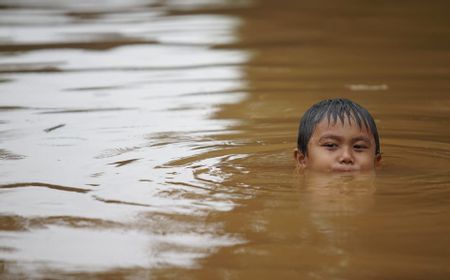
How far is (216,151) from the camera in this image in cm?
628

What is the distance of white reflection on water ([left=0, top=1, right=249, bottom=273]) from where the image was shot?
4.29 m

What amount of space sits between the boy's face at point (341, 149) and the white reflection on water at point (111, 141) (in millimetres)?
662

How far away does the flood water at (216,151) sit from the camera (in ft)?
13.4

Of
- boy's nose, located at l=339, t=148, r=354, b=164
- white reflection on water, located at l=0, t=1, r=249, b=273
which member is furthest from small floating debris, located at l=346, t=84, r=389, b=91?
boy's nose, located at l=339, t=148, r=354, b=164

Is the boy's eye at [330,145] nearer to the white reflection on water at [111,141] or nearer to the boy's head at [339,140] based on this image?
the boy's head at [339,140]

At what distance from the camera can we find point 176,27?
12.8 meters

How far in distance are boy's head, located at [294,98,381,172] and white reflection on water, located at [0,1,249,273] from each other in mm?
672

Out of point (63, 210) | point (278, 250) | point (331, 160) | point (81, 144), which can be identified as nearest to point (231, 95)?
point (81, 144)

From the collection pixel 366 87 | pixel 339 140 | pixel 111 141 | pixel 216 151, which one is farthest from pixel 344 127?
pixel 366 87

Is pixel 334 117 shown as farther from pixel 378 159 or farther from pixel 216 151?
pixel 216 151

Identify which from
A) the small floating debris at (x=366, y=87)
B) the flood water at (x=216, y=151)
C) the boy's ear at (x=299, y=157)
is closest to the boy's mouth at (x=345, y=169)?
the flood water at (x=216, y=151)

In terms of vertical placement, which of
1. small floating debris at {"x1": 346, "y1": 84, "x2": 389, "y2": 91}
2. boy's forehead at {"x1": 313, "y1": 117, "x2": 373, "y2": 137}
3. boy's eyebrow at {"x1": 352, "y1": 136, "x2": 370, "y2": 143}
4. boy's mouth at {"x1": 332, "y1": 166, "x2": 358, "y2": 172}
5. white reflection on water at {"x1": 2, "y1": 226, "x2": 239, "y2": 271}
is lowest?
small floating debris at {"x1": 346, "y1": 84, "x2": 389, "y2": 91}

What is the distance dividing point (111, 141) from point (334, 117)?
1543 millimetres

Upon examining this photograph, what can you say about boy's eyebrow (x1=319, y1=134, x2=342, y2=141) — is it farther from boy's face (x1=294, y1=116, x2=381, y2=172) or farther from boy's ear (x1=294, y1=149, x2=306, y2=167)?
boy's ear (x1=294, y1=149, x2=306, y2=167)
